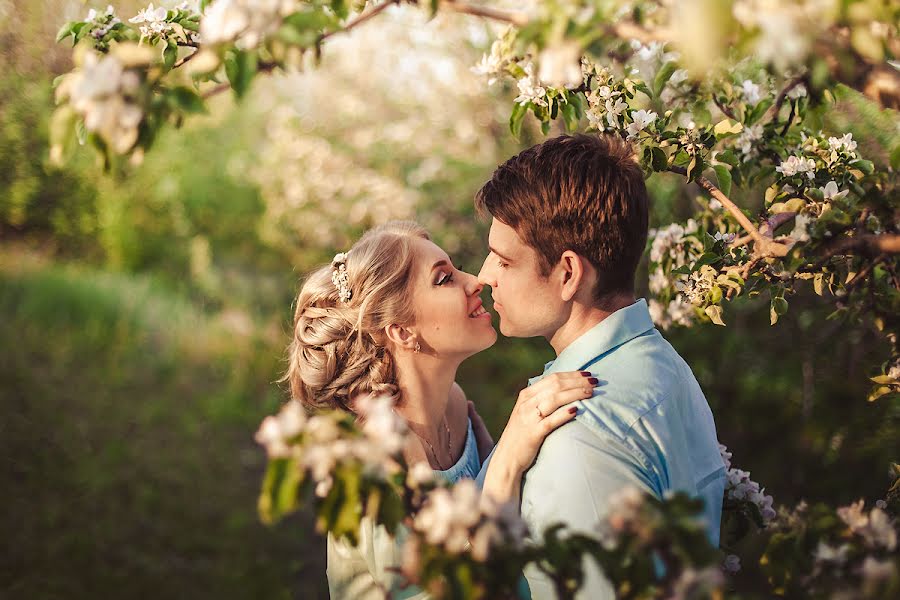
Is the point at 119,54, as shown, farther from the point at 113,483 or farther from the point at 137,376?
the point at 137,376

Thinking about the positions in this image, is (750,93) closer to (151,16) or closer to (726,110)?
(726,110)

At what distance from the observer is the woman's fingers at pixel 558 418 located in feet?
6.15

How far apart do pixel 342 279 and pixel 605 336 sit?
1.10 metres

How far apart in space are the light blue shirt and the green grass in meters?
2.88

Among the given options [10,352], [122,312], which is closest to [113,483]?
[10,352]

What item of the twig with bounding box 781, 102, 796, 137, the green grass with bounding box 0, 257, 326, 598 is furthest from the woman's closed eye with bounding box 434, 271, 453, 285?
the green grass with bounding box 0, 257, 326, 598

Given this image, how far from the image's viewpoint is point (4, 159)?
8453 mm

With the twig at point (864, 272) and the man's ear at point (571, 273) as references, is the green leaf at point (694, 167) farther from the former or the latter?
the twig at point (864, 272)

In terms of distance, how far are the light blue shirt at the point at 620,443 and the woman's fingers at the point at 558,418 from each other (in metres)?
0.01

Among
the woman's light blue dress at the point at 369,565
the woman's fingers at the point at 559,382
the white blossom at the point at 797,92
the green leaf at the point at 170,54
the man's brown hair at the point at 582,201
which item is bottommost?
the woman's light blue dress at the point at 369,565

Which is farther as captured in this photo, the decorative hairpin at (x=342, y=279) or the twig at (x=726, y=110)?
the decorative hairpin at (x=342, y=279)

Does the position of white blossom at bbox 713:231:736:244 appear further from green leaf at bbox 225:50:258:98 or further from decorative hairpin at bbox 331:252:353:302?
green leaf at bbox 225:50:258:98

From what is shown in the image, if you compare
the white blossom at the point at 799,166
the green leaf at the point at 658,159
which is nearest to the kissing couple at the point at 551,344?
the green leaf at the point at 658,159

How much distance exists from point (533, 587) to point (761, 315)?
363 cm
